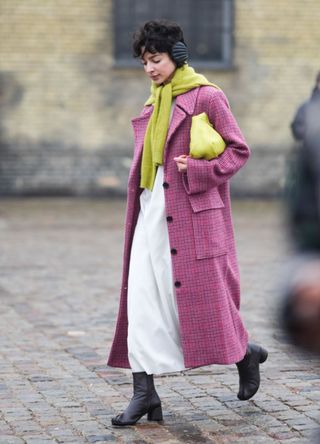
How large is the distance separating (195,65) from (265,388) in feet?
42.9

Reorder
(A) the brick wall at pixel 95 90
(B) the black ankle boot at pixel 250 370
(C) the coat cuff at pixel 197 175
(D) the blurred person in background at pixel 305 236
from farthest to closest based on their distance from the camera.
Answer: (A) the brick wall at pixel 95 90 → (B) the black ankle boot at pixel 250 370 → (C) the coat cuff at pixel 197 175 → (D) the blurred person in background at pixel 305 236

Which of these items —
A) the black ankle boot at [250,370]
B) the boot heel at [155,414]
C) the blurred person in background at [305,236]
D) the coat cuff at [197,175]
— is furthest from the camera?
the black ankle boot at [250,370]

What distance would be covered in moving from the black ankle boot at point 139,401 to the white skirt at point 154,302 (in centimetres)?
7

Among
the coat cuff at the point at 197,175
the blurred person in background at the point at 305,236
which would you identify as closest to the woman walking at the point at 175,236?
the coat cuff at the point at 197,175

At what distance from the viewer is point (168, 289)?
5.34 metres

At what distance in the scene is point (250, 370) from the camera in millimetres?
5688

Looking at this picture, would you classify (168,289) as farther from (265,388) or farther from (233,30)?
(233,30)

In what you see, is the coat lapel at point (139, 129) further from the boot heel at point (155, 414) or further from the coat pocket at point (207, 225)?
the boot heel at point (155, 414)

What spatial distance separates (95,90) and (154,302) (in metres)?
13.7

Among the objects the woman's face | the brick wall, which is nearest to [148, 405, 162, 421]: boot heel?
the woman's face

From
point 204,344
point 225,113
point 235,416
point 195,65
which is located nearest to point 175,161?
point 225,113

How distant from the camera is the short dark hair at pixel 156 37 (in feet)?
17.4

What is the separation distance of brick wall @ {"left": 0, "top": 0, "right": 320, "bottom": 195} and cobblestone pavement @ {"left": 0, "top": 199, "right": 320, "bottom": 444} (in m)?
6.71

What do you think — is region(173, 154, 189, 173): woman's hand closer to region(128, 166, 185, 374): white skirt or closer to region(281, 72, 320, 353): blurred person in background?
region(128, 166, 185, 374): white skirt
